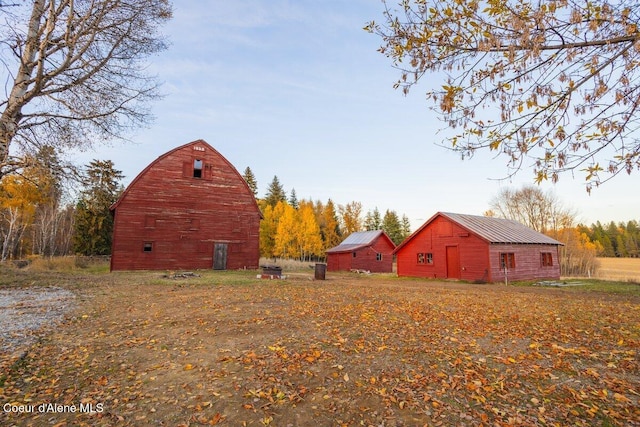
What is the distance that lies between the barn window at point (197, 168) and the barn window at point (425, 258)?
2031 cm

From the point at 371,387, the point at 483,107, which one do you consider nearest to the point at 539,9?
the point at 483,107

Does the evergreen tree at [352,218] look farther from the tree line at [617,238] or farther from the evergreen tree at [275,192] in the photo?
the tree line at [617,238]

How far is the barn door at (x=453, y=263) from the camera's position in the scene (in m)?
25.1

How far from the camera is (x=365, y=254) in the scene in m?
39.3

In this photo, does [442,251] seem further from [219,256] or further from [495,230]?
[219,256]

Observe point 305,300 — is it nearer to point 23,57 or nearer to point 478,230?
point 23,57

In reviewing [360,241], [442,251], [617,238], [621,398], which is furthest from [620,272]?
[621,398]

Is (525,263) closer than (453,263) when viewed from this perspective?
No

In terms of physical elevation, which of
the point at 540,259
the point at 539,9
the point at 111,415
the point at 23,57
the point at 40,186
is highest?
the point at 23,57

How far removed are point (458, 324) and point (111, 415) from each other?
7.91 m

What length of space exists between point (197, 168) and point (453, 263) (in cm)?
2244

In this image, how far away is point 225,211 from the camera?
26984 millimetres

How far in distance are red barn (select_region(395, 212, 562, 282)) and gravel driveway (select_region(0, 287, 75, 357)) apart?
78.9ft

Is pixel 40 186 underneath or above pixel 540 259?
above
